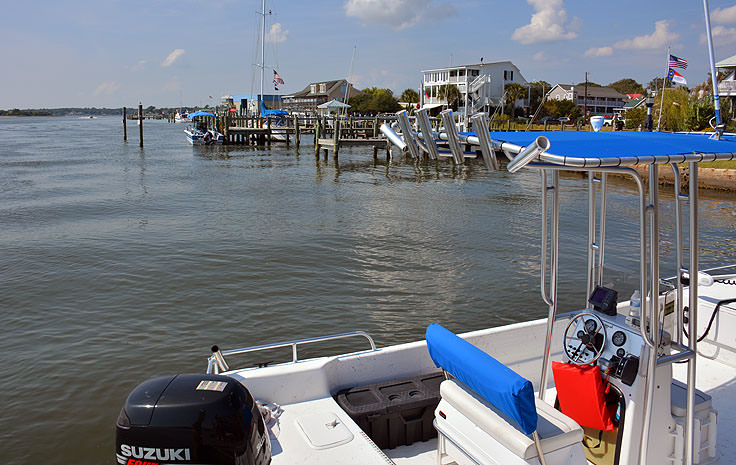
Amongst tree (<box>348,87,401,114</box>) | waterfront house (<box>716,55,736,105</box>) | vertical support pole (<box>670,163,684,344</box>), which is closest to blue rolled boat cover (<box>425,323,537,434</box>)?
vertical support pole (<box>670,163,684,344</box>)

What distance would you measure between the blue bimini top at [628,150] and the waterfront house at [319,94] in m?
114

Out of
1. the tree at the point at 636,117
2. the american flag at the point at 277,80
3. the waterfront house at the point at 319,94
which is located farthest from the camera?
the waterfront house at the point at 319,94

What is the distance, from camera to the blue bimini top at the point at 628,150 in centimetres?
294

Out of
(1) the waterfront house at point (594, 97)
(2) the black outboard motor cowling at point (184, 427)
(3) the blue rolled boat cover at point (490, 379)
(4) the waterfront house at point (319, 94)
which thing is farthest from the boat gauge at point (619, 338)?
(4) the waterfront house at point (319, 94)

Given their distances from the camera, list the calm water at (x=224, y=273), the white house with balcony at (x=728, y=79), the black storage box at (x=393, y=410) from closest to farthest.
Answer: the black storage box at (x=393, y=410) → the calm water at (x=224, y=273) → the white house with balcony at (x=728, y=79)

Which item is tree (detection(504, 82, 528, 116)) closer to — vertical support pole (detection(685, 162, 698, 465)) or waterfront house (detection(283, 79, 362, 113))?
Result: waterfront house (detection(283, 79, 362, 113))

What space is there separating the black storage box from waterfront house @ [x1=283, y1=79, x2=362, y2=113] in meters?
113

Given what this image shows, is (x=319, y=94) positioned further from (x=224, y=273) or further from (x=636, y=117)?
(x=224, y=273)

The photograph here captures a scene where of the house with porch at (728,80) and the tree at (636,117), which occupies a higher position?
the house with porch at (728,80)

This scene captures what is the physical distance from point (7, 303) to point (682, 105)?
3494cm

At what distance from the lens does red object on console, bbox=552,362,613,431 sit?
3.70 meters

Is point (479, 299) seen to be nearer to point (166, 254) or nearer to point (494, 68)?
point (166, 254)

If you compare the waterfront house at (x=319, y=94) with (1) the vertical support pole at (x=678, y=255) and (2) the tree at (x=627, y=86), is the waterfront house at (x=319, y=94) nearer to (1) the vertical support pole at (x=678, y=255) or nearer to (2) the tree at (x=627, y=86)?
(2) the tree at (x=627, y=86)

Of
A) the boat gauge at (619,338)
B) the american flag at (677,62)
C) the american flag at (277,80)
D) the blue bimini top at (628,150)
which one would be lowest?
the boat gauge at (619,338)
